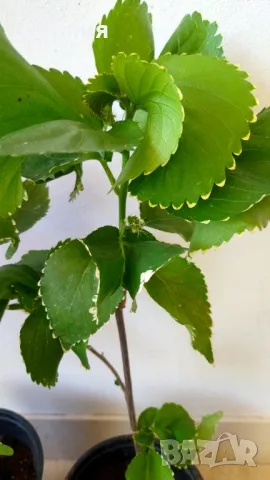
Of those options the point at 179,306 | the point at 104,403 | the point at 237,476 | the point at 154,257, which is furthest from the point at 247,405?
the point at 154,257

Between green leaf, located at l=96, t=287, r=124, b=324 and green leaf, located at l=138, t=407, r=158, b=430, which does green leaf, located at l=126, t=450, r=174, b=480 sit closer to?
green leaf, located at l=138, t=407, r=158, b=430

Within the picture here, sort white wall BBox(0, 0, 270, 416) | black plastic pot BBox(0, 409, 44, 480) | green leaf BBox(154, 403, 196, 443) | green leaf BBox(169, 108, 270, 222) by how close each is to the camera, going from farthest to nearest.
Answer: black plastic pot BBox(0, 409, 44, 480)
green leaf BBox(154, 403, 196, 443)
white wall BBox(0, 0, 270, 416)
green leaf BBox(169, 108, 270, 222)

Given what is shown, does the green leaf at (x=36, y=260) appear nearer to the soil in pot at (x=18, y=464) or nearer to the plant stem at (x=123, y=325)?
the plant stem at (x=123, y=325)

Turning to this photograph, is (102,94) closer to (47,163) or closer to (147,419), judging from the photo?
(47,163)
